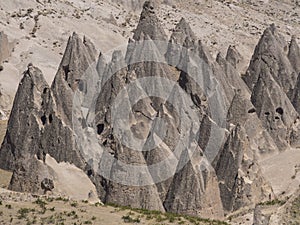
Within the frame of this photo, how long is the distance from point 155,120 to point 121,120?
1.37 metres

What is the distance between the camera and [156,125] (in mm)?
25000

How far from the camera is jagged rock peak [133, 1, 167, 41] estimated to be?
35125 millimetres

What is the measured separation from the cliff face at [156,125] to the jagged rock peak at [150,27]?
2.4 inches

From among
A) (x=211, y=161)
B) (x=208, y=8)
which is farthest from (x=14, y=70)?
(x=208, y=8)

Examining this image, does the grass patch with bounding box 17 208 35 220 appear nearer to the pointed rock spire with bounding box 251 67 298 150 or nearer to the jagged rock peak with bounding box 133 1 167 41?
the pointed rock spire with bounding box 251 67 298 150

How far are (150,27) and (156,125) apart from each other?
11.7 meters

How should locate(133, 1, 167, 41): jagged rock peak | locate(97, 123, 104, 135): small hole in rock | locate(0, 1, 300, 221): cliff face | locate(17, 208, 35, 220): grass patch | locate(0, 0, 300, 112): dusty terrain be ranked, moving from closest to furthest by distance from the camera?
locate(17, 208, 35, 220): grass patch < locate(0, 1, 300, 221): cliff face < locate(97, 123, 104, 135): small hole in rock < locate(133, 1, 167, 41): jagged rock peak < locate(0, 0, 300, 112): dusty terrain

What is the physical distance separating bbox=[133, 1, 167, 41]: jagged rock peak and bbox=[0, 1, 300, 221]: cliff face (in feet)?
0.20

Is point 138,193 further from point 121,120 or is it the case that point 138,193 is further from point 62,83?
point 62,83

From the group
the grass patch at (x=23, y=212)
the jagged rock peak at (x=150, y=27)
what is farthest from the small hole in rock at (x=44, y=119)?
the jagged rock peak at (x=150, y=27)

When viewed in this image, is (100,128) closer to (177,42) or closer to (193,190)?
(193,190)

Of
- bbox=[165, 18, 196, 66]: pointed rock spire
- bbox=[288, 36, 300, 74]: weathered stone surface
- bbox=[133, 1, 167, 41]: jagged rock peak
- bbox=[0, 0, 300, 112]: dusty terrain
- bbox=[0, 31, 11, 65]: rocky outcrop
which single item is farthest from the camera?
bbox=[0, 0, 300, 112]: dusty terrain

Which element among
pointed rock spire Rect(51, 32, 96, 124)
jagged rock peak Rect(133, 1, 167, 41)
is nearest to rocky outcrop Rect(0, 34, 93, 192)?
pointed rock spire Rect(51, 32, 96, 124)

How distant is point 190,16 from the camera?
61562 millimetres
